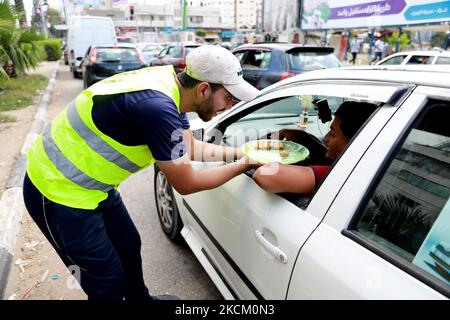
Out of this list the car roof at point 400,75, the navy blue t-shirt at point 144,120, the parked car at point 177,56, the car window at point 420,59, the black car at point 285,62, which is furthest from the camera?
the parked car at point 177,56

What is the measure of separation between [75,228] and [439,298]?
55.9 inches

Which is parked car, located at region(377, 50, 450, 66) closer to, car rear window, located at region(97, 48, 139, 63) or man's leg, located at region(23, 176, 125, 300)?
car rear window, located at region(97, 48, 139, 63)

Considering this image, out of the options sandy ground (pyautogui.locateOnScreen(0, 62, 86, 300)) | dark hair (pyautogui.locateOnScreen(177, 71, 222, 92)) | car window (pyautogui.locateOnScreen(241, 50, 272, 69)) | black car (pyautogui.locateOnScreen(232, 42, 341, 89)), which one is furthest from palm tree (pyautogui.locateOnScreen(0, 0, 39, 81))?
dark hair (pyautogui.locateOnScreen(177, 71, 222, 92))

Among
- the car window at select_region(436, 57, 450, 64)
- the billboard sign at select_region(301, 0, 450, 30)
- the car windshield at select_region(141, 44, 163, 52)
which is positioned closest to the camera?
the car window at select_region(436, 57, 450, 64)

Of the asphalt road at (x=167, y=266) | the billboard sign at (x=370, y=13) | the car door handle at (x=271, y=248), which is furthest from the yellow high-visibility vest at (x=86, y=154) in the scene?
the billboard sign at (x=370, y=13)

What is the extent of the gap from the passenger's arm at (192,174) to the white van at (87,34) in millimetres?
14951

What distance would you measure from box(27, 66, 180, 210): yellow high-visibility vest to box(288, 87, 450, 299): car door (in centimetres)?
Answer: 83

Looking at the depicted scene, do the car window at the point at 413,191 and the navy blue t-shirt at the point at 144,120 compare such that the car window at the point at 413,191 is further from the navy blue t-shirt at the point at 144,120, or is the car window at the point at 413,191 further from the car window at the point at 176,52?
the car window at the point at 176,52

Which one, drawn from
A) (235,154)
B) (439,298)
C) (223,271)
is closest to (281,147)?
(235,154)

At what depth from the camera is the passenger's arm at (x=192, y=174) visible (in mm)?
1406

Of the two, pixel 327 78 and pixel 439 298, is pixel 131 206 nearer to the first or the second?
pixel 327 78

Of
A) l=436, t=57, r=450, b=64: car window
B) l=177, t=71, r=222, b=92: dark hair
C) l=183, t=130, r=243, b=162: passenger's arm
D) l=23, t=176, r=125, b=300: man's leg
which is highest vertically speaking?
l=177, t=71, r=222, b=92: dark hair

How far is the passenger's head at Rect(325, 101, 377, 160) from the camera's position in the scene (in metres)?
1.72

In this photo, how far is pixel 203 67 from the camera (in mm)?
1464
